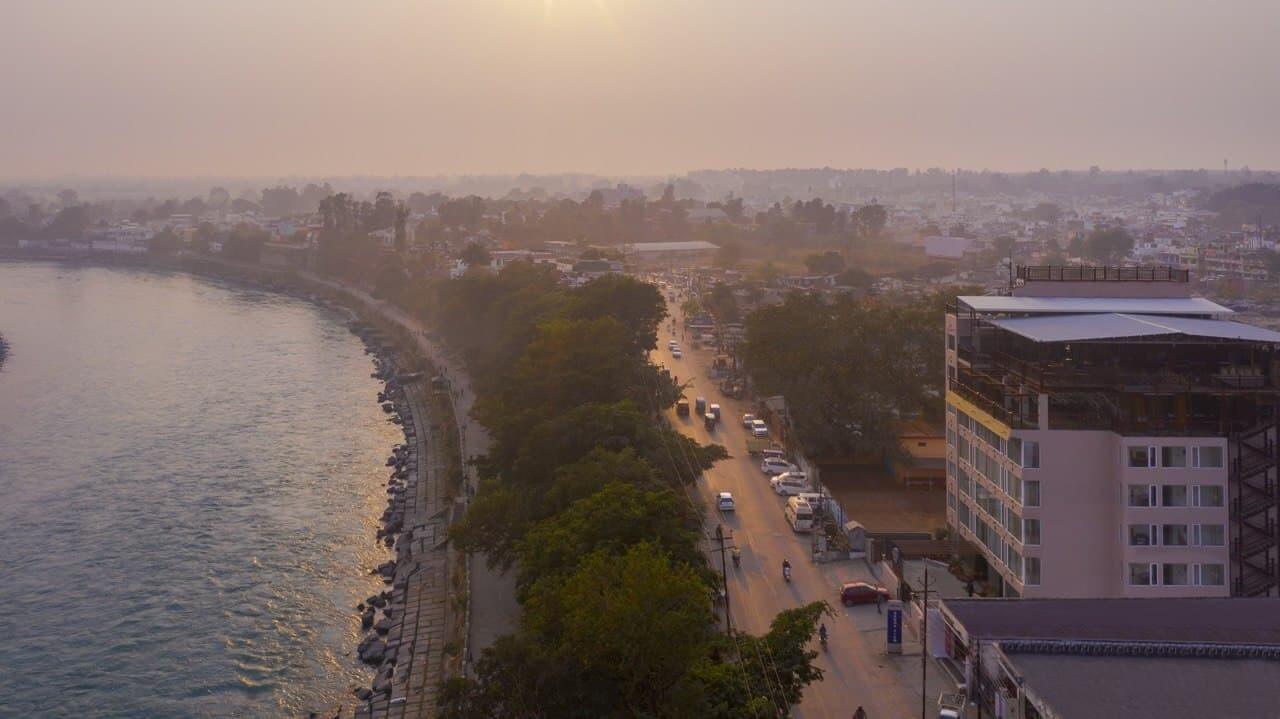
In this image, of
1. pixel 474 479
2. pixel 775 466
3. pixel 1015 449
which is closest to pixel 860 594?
pixel 1015 449

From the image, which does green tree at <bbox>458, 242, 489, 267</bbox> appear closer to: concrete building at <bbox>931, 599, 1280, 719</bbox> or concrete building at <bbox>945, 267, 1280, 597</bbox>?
concrete building at <bbox>945, 267, 1280, 597</bbox>

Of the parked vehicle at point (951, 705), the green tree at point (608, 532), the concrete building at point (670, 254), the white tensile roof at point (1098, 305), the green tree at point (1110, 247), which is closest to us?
the parked vehicle at point (951, 705)

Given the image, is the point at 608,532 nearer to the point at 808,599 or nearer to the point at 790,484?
the point at 808,599

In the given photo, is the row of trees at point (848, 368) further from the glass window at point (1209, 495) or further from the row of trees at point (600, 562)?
the glass window at point (1209, 495)

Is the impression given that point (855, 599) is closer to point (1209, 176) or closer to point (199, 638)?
point (199, 638)

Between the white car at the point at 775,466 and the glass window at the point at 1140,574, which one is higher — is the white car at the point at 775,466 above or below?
below

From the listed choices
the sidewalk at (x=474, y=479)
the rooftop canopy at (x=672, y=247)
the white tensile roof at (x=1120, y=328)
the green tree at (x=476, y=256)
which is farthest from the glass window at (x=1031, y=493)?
the rooftop canopy at (x=672, y=247)

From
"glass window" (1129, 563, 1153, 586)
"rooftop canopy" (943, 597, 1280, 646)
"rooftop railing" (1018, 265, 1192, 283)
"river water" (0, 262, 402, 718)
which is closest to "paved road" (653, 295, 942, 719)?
"rooftop canopy" (943, 597, 1280, 646)
